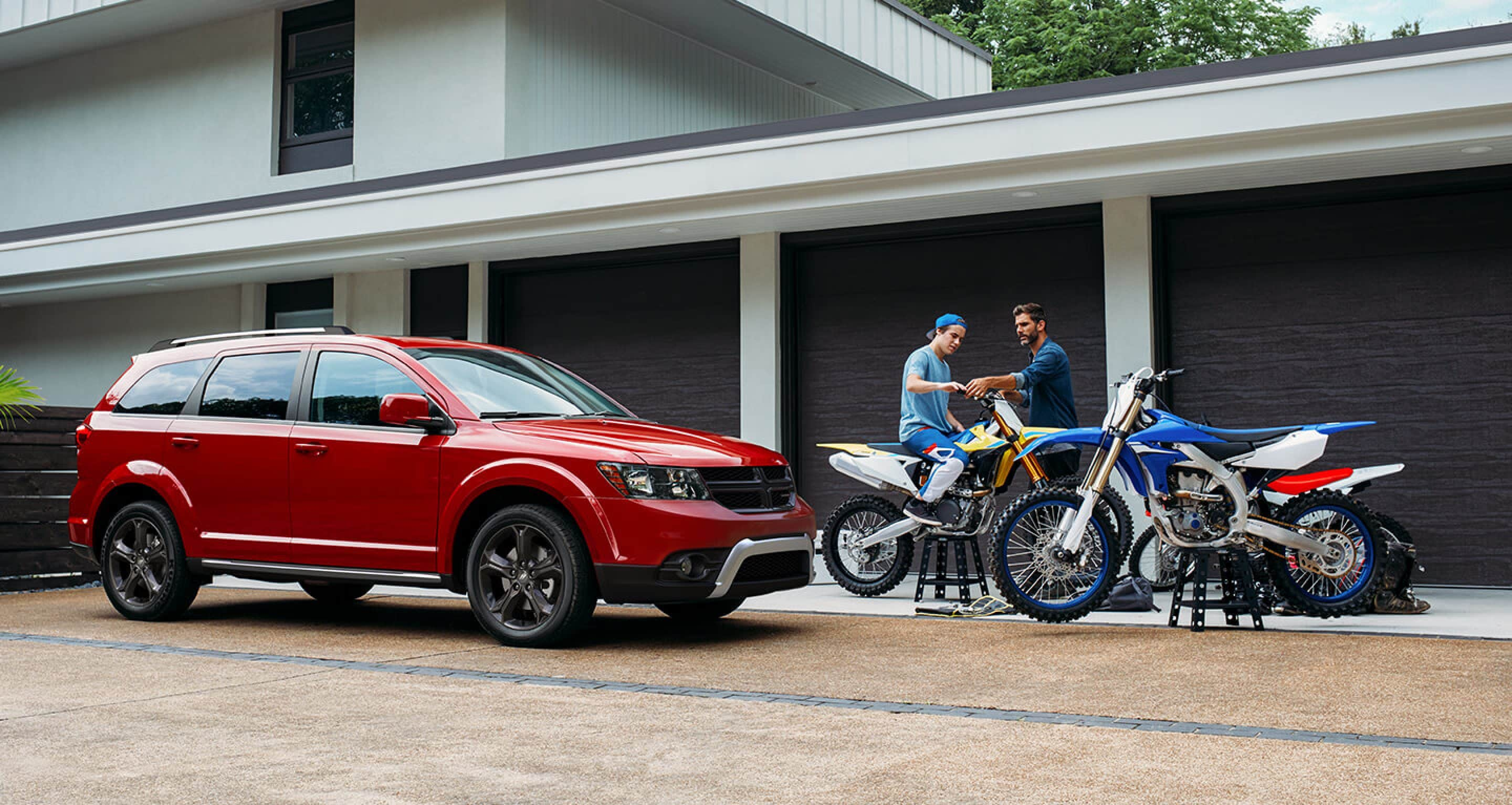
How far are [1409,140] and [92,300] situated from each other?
1601 centimetres

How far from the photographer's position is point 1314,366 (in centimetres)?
1076

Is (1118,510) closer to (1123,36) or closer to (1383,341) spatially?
(1383,341)

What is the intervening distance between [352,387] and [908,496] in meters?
4.01

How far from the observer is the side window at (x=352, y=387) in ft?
27.2

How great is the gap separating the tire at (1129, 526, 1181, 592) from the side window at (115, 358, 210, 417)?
623 centimetres

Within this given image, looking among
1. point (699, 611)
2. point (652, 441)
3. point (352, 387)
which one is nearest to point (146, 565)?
point (352, 387)

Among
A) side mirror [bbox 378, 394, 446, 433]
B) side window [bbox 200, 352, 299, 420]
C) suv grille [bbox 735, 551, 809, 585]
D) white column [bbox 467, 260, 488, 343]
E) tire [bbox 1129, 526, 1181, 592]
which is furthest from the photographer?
white column [bbox 467, 260, 488, 343]

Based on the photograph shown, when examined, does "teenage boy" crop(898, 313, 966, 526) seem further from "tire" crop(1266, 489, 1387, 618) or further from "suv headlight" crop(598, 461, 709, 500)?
"suv headlight" crop(598, 461, 709, 500)

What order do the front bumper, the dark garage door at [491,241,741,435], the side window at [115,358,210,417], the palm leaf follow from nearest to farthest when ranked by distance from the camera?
1. the front bumper
2. the side window at [115,358,210,417]
3. the palm leaf
4. the dark garage door at [491,241,741,435]

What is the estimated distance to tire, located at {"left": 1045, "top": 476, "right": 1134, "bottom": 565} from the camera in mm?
8133

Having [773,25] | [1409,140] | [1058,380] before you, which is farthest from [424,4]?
[1409,140]

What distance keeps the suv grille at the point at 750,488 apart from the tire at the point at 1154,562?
240 centimetres

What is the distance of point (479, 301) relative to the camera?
15.0m

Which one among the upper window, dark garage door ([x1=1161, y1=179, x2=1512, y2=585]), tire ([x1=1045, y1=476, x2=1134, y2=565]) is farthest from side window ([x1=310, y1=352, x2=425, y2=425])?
the upper window
